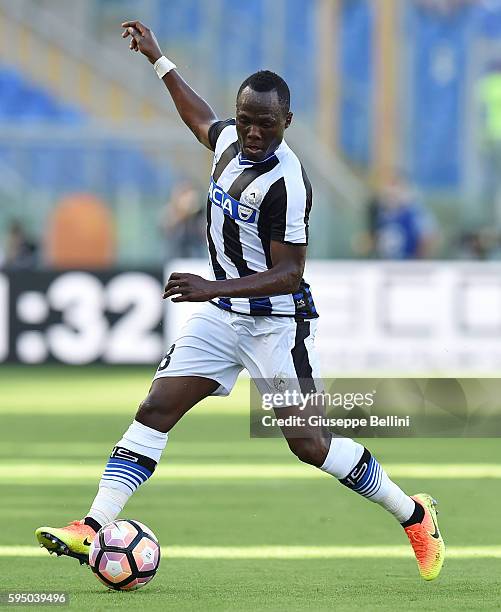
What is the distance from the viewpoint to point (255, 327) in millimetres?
6605

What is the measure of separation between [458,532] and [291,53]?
17937mm

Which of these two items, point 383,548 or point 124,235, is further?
point 124,235

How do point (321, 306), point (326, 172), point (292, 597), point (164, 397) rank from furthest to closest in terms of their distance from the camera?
point (326, 172)
point (321, 306)
point (164, 397)
point (292, 597)

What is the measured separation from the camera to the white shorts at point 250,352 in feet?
21.4

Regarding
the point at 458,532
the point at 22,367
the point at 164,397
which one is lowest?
the point at 22,367

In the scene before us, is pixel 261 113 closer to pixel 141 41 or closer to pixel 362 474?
pixel 141 41

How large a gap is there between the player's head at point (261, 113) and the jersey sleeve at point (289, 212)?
0.18 meters

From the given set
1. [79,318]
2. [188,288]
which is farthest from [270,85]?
[79,318]

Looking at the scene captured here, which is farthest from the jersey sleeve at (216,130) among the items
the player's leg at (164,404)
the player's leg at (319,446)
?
the player's leg at (319,446)

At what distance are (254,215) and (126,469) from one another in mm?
1198

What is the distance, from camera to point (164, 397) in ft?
21.2

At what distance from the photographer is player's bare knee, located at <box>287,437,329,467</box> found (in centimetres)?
639

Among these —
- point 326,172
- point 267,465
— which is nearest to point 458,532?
point 267,465

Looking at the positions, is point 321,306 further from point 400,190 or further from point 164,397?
point 164,397
